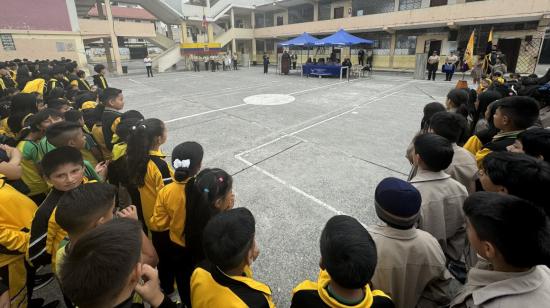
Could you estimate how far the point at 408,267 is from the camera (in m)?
1.65

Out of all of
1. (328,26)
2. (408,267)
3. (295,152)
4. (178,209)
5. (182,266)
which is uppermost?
(328,26)

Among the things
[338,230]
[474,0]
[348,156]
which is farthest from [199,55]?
[338,230]

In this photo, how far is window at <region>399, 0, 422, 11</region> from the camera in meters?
20.9

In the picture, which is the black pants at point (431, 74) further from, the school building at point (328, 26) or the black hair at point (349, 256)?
the black hair at point (349, 256)

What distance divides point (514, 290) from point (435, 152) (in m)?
1.20

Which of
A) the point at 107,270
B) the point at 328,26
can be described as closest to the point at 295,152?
the point at 107,270

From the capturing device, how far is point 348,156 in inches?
217

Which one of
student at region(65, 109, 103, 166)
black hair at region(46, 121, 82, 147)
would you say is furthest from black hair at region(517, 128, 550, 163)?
student at region(65, 109, 103, 166)

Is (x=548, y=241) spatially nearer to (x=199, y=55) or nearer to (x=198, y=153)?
(x=198, y=153)

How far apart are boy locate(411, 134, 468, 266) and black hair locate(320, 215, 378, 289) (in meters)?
1.16

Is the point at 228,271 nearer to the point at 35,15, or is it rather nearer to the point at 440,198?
the point at 440,198

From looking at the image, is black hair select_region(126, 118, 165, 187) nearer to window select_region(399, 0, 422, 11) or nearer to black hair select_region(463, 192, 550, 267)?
black hair select_region(463, 192, 550, 267)

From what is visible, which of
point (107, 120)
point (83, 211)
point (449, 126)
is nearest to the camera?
point (83, 211)

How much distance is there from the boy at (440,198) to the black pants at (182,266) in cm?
191
